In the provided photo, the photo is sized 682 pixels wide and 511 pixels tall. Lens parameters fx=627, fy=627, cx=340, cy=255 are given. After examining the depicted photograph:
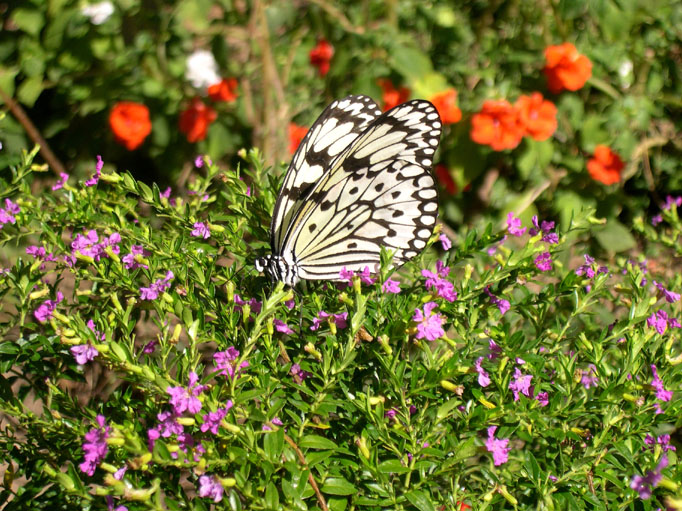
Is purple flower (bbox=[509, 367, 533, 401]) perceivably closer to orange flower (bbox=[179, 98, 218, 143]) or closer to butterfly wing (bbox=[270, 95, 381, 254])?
butterfly wing (bbox=[270, 95, 381, 254])

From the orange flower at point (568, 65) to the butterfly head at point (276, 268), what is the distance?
7.18ft

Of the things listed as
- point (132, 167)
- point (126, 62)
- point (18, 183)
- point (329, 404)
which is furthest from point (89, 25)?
point (329, 404)

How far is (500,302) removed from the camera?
1.53m

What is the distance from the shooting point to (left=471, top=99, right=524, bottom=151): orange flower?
3.18m

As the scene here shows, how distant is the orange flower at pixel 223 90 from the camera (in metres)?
3.51

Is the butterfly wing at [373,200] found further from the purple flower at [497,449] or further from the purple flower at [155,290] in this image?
the purple flower at [497,449]

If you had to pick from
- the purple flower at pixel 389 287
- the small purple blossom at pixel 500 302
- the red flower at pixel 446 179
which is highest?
the purple flower at pixel 389 287

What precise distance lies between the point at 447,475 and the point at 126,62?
9.62 ft

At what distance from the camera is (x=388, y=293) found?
1.55 metres

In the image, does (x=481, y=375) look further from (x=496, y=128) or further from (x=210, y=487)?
(x=496, y=128)

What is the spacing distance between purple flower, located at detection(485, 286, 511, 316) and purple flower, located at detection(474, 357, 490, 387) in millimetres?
176

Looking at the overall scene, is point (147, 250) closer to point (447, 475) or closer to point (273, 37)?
point (447, 475)

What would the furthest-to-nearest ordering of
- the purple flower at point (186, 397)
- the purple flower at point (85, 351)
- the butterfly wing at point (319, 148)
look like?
the butterfly wing at point (319, 148)
the purple flower at point (85, 351)
the purple flower at point (186, 397)

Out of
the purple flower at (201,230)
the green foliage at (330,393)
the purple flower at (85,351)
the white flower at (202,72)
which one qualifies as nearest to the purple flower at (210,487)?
the green foliage at (330,393)
